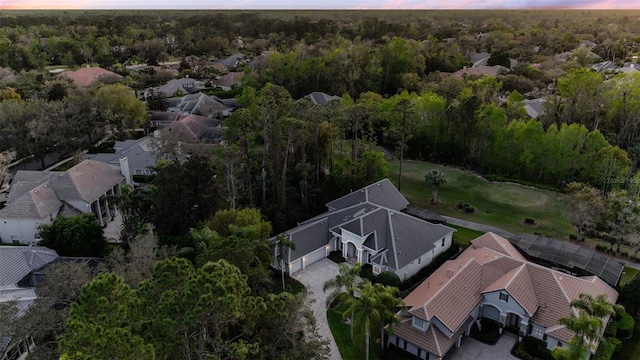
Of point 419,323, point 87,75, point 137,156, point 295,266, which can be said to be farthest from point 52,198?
point 87,75

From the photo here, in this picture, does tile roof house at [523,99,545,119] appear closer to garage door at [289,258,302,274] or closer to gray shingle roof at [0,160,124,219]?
garage door at [289,258,302,274]

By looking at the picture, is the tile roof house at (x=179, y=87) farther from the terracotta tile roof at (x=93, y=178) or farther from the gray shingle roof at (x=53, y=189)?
the gray shingle roof at (x=53, y=189)

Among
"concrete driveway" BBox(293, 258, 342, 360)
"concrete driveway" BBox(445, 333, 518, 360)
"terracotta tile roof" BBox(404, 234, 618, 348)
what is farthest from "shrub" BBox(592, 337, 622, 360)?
"concrete driveway" BBox(293, 258, 342, 360)

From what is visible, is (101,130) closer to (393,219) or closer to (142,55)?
(393,219)

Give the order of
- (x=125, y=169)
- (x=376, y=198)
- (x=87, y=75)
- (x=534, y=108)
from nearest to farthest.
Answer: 1. (x=376, y=198)
2. (x=125, y=169)
3. (x=534, y=108)
4. (x=87, y=75)

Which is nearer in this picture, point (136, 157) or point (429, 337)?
point (429, 337)

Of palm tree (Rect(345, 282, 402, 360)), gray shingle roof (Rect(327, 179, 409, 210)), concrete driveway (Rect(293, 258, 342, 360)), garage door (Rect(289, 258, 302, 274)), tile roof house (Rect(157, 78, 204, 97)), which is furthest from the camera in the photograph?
tile roof house (Rect(157, 78, 204, 97))

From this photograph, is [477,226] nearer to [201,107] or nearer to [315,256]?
[315,256]
